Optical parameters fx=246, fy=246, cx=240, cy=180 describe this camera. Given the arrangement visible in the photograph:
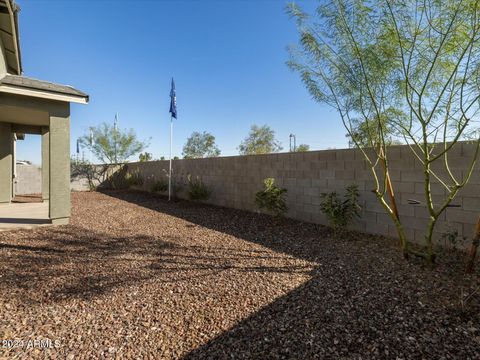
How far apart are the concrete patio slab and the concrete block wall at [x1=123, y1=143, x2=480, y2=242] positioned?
15.3 feet

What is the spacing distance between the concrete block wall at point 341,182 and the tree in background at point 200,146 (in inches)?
937

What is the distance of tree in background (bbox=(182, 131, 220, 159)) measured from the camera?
106ft

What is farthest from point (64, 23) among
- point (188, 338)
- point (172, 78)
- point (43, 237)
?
point (188, 338)

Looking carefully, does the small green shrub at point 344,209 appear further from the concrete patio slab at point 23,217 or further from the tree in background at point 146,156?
the tree in background at point 146,156

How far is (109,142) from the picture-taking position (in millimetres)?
18828

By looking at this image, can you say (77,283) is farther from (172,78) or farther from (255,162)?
(172,78)

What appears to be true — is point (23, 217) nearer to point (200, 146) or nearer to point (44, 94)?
point (44, 94)

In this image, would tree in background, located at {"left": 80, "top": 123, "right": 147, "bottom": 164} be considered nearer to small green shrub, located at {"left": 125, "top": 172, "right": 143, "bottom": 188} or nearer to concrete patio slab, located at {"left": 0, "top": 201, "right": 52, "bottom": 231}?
small green shrub, located at {"left": 125, "top": 172, "right": 143, "bottom": 188}

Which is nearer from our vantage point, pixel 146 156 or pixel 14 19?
pixel 14 19

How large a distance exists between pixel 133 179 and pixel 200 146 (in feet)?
65.8

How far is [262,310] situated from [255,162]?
16.7ft

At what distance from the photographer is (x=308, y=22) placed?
346 cm

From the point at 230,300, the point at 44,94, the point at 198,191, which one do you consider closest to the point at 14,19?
the point at 44,94

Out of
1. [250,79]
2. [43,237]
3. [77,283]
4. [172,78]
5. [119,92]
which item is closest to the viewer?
[77,283]
